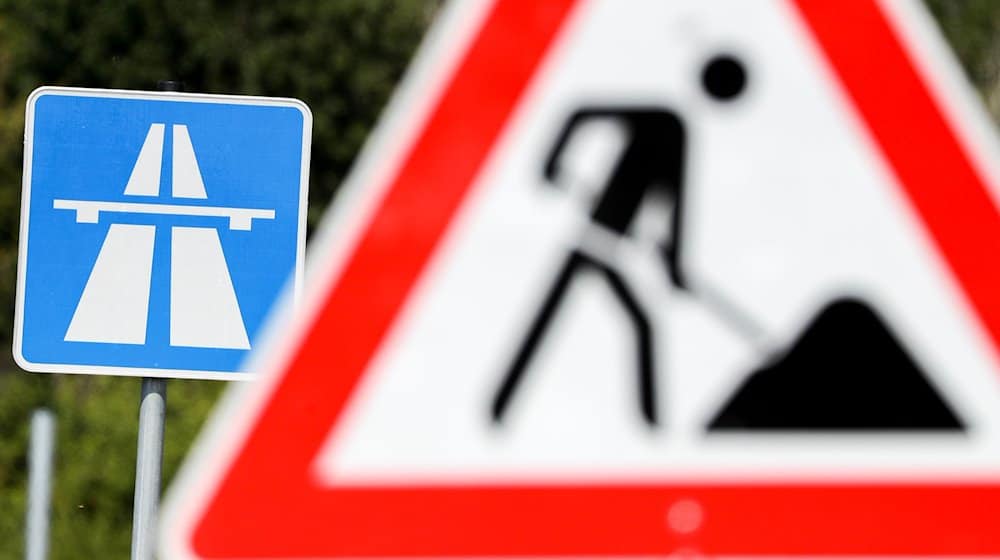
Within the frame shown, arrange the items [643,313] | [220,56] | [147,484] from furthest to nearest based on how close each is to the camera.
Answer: [220,56], [147,484], [643,313]

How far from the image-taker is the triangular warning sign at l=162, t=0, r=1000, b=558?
2.34 m

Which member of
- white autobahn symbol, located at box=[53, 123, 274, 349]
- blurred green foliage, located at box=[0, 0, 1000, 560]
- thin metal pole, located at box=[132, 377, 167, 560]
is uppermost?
white autobahn symbol, located at box=[53, 123, 274, 349]

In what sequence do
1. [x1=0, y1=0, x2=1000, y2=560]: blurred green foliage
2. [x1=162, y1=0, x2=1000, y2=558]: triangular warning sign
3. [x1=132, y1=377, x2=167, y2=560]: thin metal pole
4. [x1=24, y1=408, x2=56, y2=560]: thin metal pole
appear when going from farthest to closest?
[x1=0, y1=0, x2=1000, y2=560]: blurred green foliage → [x1=24, y1=408, x2=56, y2=560]: thin metal pole → [x1=132, y1=377, x2=167, y2=560]: thin metal pole → [x1=162, y1=0, x2=1000, y2=558]: triangular warning sign

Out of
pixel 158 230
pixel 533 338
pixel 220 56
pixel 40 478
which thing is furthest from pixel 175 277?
pixel 220 56

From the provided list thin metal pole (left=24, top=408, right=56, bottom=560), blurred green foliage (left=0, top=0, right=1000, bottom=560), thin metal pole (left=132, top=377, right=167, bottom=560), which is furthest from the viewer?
blurred green foliage (left=0, top=0, right=1000, bottom=560)

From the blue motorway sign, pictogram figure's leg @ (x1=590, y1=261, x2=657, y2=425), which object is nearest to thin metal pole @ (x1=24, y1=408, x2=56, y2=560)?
the blue motorway sign

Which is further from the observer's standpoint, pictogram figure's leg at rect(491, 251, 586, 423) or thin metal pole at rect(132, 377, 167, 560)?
thin metal pole at rect(132, 377, 167, 560)

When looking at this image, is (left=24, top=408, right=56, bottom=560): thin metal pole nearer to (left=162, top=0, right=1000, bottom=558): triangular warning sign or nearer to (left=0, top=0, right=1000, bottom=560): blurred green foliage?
(left=162, top=0, right=1000, bottom=558): triangular warning sign

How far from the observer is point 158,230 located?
480 centimetres

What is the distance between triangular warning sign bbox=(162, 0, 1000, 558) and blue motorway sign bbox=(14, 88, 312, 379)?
8.04 ft

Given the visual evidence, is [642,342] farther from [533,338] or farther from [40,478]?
[40,478]

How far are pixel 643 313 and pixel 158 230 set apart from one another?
262cm

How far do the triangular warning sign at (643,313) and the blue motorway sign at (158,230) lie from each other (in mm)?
2451

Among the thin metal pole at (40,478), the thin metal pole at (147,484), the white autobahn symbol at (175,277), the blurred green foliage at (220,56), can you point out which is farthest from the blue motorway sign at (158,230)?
the blurred green foliage at (220,56)
